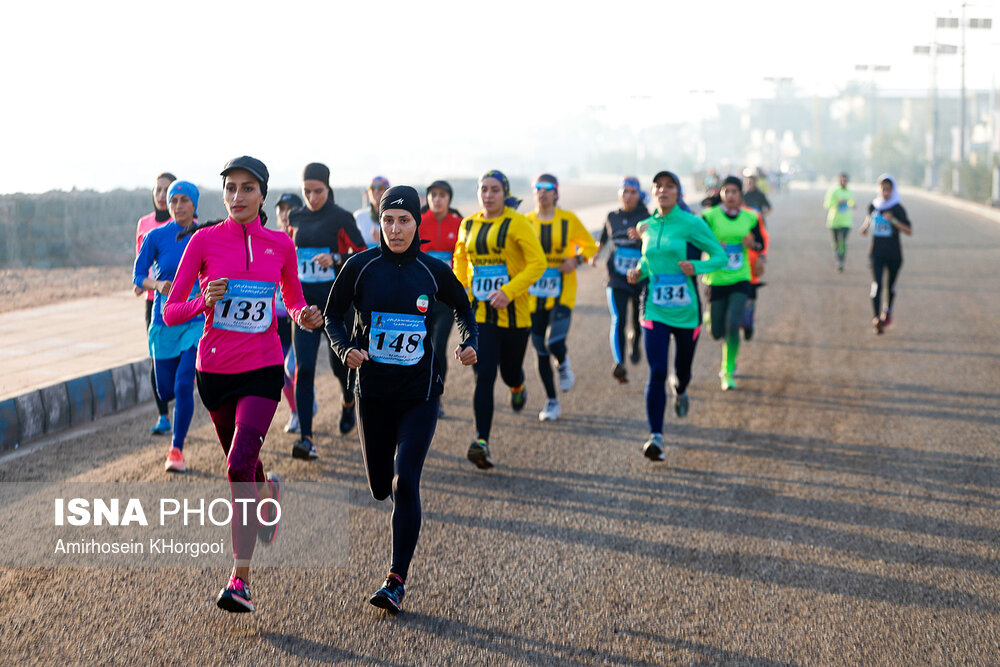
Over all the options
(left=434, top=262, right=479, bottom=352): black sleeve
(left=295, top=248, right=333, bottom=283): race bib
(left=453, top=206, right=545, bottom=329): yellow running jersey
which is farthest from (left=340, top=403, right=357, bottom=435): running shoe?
(left=434, top=262, right=479, bottom=352): black sleeve

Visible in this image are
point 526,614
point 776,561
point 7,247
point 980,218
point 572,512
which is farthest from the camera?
point 980,218

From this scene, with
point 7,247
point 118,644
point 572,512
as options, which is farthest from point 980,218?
point 118,644

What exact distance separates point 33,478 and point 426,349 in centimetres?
336

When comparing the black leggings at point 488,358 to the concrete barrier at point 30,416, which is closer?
the black leggings at point 488,358

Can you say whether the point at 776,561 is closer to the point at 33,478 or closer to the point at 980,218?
the point at 33,478

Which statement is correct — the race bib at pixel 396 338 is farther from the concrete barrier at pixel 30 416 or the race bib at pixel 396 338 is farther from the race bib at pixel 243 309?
the concrete barrier at pixel 30 416

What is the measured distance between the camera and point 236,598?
15.6 ft

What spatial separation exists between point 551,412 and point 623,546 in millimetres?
3052

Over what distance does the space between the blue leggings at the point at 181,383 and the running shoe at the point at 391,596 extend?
2761 mm

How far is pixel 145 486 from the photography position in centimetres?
684

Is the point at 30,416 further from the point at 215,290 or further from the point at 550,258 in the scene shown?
the point at 550,258

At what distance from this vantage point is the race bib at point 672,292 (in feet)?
25.1

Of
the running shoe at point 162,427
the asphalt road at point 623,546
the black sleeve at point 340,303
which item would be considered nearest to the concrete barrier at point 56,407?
the asphalt road at point 623,546

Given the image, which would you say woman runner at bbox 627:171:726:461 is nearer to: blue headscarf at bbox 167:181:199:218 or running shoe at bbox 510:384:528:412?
running shoe at bbox 510:384:528:412
